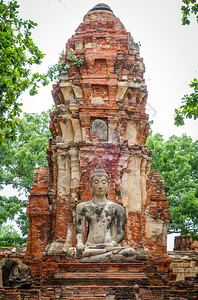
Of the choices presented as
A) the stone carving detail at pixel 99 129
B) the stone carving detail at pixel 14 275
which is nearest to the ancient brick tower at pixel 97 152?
the stone carving detail at pixel 99 129

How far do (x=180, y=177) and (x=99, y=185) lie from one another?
9.97 m

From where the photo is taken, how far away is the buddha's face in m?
8.74

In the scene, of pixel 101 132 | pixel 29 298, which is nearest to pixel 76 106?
pixel 101 132

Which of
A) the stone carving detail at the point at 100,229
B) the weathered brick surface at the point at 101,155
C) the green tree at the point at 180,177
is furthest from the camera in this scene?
the green tree at the point at 180,177

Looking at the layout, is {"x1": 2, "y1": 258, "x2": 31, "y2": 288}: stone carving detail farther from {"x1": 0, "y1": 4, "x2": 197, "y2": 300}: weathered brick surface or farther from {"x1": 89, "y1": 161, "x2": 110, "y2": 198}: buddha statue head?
{"x1": 89, "y1": 161, "x2": 110, "y2": 198}: buddha statue head

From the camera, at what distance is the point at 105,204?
28.8 ft

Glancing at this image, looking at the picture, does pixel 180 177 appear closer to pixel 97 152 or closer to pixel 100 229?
pixel 97 152

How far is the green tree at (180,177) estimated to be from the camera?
16.8 meters

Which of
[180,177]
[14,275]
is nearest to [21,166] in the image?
Answer: [180,177]

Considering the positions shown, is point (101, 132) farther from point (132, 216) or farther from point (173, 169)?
point (173, 169)

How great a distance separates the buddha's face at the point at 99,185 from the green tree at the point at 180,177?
8475 millimetres

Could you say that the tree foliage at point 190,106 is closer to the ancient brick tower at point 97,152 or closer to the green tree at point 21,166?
the ancient brick tower at point 97,152

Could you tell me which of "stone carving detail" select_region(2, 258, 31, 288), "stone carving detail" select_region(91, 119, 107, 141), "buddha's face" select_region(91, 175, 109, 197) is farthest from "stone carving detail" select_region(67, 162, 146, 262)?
"stone carving detail" select_region(91, 119, 107, 141)

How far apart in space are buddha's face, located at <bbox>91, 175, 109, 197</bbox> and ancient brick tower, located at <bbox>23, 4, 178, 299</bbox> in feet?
3.99
